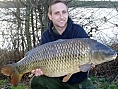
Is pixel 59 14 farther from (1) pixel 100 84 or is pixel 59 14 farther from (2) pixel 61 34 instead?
(1) pixel 100 84

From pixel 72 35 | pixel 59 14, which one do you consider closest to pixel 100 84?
pixel 72 35

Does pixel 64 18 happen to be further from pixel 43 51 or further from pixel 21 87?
pixel 21 87

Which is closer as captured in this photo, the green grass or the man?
the man

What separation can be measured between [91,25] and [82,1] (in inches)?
18.6

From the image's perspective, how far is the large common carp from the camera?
340cm

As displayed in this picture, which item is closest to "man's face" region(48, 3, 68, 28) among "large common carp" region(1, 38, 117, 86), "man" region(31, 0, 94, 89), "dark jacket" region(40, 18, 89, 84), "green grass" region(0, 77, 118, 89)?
"man" region(31, 0, 94, 89)

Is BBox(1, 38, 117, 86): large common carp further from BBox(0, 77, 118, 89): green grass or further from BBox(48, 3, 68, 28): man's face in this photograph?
BBox(0, 77, 118, 89): green grass

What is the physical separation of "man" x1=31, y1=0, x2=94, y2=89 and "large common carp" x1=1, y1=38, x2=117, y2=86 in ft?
1.48

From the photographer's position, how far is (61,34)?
4.05 metres

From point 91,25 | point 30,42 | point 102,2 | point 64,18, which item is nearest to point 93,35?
point 91,25

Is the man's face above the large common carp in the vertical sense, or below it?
above

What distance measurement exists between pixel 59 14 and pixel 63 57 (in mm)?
626

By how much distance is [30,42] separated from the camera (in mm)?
6805

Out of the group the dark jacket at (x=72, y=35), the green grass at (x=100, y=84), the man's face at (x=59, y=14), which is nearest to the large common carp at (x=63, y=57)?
the man's face at (x=59, y=14)
